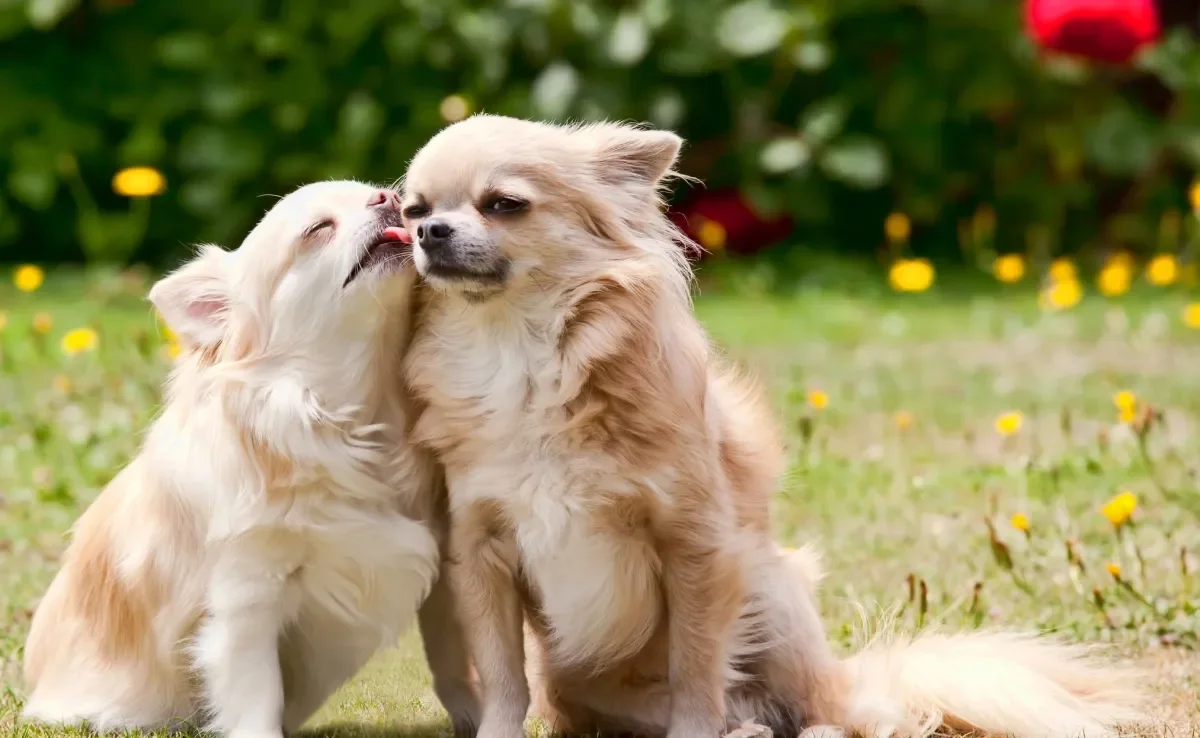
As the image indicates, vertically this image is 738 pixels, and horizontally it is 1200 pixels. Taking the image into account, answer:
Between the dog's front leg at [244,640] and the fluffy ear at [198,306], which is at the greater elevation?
the fluffy ear at [198,306]

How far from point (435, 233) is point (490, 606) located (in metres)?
0.66

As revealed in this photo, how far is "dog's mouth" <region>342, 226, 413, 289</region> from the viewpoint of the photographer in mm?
2740

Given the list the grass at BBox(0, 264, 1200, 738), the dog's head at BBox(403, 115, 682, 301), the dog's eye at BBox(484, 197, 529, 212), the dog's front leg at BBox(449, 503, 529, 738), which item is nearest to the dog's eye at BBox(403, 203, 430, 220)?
the dog's head at BBox(403, 115, 682, 301)

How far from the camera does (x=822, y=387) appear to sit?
5707 millimetres

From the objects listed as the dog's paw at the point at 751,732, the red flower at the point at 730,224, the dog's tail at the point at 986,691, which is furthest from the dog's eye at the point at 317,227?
the red flower at the point at 730,224

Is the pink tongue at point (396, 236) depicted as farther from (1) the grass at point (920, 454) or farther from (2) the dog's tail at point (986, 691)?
(2) the dog's tail at point (986, 691)

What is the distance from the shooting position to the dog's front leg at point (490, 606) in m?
2.66

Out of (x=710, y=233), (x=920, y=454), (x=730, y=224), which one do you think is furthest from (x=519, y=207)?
(x=730, y=224)

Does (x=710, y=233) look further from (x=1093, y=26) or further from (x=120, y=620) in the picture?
(x=120, y=620)

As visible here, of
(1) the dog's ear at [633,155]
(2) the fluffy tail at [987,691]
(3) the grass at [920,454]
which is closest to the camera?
(2) the fluffy tail at [987,691]

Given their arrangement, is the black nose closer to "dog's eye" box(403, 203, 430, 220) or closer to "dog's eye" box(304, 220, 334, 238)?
"dog's eye" box(403, 203, 430, 220)

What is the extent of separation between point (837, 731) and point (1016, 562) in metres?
1.25

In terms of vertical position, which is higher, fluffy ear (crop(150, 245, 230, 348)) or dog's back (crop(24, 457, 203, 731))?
fluffy ear (crop(150, 245, 230, 348))

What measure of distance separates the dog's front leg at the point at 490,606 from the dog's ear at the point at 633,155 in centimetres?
67
